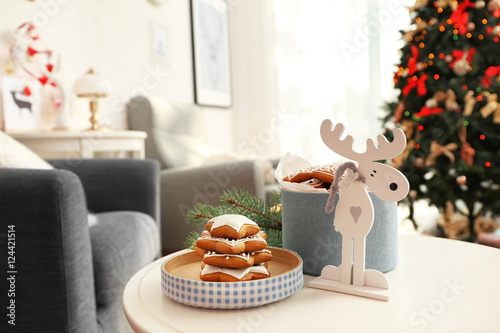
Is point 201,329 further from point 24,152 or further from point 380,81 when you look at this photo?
point 380,81

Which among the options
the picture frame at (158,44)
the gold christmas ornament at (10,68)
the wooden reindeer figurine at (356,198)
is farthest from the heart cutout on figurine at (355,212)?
the picture frame at (158,44)

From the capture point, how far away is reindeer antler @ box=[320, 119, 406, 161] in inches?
22.2

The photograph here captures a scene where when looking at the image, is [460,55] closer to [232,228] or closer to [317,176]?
[317,176]

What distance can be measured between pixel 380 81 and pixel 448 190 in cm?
164

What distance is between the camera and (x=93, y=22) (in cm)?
275

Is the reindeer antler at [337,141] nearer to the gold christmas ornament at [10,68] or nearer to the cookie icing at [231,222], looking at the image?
the cookie icing at [231,222]

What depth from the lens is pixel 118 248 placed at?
1.34 metres

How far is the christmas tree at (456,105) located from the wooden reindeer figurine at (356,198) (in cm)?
228

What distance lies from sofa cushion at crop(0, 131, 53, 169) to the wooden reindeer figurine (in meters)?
1.02

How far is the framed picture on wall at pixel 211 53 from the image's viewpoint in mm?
3848

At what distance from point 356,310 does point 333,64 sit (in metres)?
3.88

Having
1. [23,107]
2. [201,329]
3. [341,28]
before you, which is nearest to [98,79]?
[23,107]

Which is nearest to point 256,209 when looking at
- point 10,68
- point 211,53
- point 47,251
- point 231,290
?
point 231,290

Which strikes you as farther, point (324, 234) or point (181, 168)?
point (181, 168)
